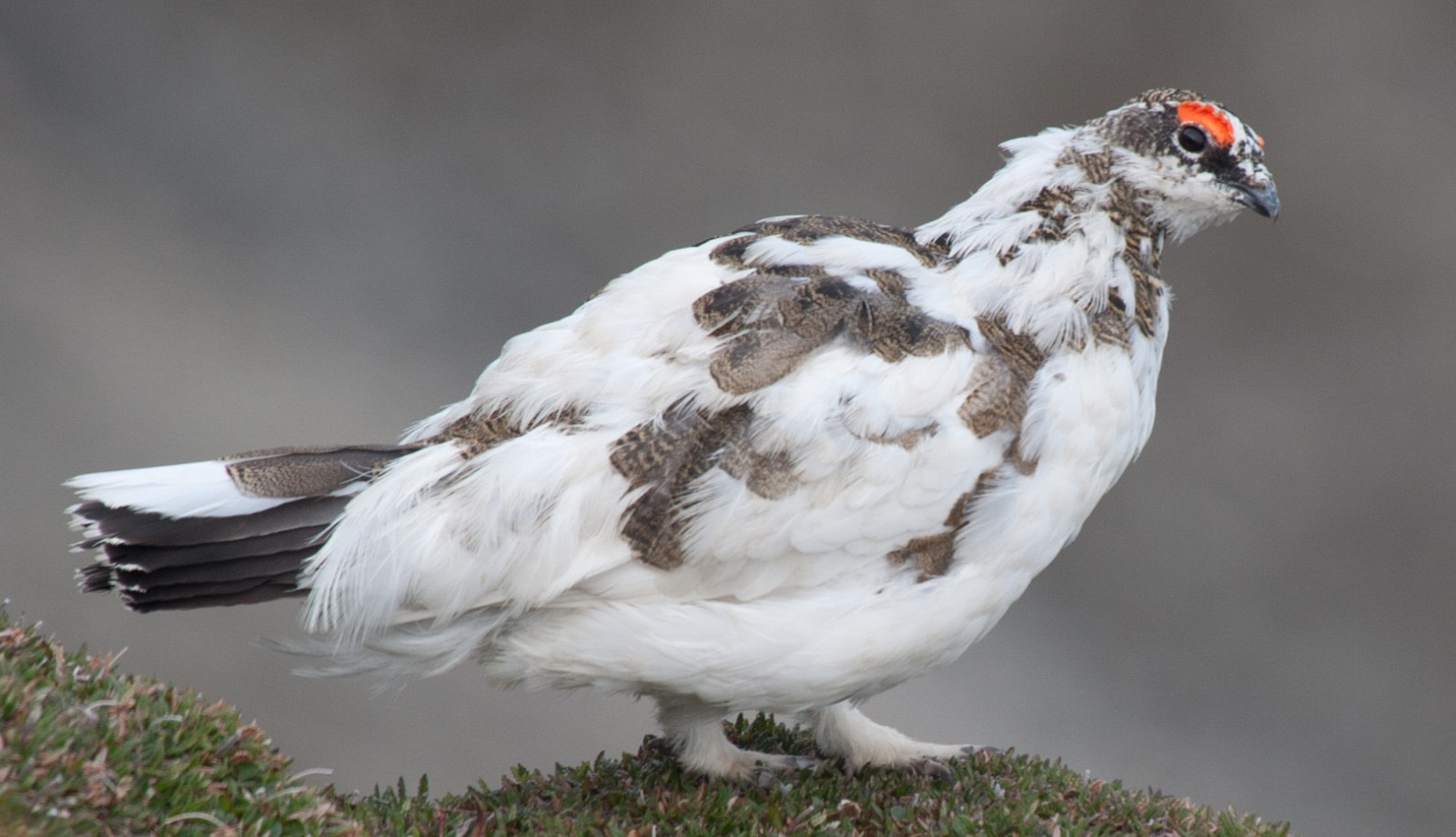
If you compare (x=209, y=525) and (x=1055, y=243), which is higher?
(x=1055, y=243)

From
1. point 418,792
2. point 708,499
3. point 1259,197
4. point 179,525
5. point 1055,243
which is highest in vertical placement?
point 1259,197

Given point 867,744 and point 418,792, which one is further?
point 867,744

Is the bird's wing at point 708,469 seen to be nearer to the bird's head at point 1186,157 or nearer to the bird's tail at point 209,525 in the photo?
the bird's tail at point 209,525

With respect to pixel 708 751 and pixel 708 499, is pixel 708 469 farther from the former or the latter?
pixel 708 751

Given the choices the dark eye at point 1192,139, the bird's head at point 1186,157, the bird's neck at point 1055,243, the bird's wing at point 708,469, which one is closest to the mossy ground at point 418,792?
the bird's wing at point 708,469

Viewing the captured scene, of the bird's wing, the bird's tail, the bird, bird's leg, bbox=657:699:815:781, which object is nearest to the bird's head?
the bird

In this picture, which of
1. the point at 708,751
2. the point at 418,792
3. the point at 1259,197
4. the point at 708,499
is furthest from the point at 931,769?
the point at 1259,197

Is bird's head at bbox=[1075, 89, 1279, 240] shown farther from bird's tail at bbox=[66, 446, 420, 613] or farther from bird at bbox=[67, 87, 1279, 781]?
bird's tail at bbox=[66, 446, 420, 613]
